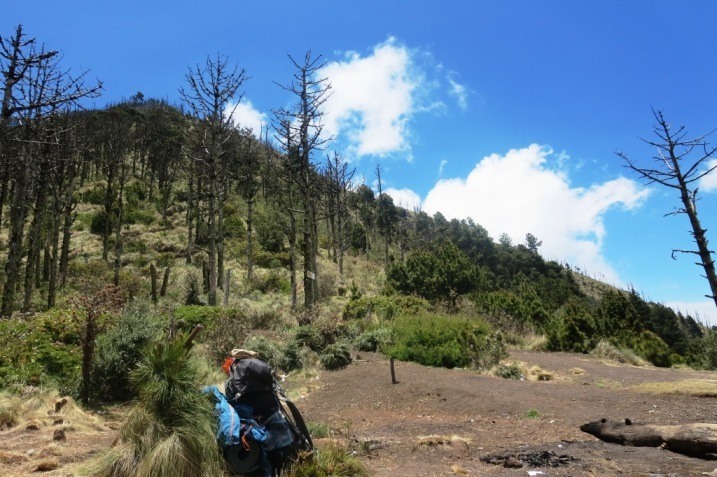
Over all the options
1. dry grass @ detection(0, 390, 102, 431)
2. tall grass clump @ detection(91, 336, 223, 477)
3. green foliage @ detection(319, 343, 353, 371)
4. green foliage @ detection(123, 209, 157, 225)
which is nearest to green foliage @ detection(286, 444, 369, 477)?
tall grass clump @ detection(91, 336, 223, 477)

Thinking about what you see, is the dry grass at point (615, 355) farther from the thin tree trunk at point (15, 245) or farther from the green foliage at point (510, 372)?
the thin tree trunk at point (15, 245)

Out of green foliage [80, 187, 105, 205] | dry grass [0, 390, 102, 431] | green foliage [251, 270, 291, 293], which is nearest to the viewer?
dry grass [0, 390, 102, 431]

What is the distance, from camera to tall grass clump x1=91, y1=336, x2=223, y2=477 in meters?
3.79

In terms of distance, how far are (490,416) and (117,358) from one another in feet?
21.2

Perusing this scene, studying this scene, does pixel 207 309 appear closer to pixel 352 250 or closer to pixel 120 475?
pixel 120 475

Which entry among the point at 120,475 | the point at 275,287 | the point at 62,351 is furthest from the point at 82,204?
the point at 120,475

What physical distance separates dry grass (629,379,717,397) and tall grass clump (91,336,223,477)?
802 cm

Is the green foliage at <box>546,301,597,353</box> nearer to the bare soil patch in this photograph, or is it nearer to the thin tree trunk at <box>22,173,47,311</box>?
the bare soil patch

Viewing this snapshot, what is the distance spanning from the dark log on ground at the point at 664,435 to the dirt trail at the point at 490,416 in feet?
0.64

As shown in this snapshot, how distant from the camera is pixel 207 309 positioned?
13547 millimetres

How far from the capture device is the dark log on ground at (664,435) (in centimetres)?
507

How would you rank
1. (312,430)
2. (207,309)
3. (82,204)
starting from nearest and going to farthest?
(312,430)
(207,309)
(82,204)

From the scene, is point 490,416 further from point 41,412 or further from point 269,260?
point 269,260

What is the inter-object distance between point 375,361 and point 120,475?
787cm
